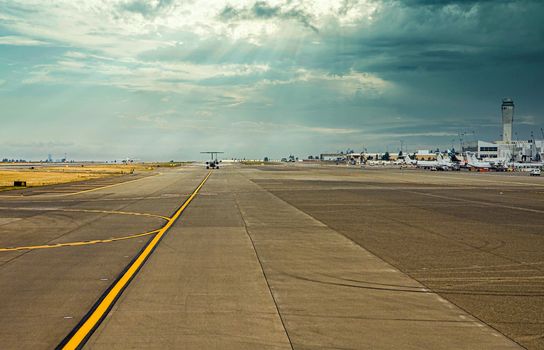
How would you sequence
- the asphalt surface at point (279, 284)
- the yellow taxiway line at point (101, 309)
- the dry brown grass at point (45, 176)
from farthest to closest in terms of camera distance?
1. the dry brown grass at point (45, 176)
2. the asphalt surface at point (279, 284)
3. the yellow taxiway line at point (101, 309)

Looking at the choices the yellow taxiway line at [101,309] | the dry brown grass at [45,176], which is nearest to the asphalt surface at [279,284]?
the yellow taxiway line at [101,309]

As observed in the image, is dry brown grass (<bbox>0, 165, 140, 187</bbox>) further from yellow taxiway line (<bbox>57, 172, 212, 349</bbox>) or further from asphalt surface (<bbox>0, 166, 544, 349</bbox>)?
yellow taxiway line (<bbox>57, 172, 212, 349</bbox>)

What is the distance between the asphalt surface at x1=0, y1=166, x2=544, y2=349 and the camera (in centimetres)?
734

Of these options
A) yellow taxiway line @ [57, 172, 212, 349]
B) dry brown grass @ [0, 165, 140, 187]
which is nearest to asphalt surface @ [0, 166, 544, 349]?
yellow taxiway line @ [57, 172, 212, 349]

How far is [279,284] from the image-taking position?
10.5m

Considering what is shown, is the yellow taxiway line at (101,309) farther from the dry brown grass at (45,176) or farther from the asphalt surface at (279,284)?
the dry brown grass at (45,176)

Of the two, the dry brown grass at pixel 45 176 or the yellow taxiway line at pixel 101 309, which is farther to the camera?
the dry brown grass at pixel 45 176

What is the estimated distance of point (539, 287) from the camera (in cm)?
1034

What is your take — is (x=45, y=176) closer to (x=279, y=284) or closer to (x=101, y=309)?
(x=279, y=284)

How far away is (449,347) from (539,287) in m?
4.57

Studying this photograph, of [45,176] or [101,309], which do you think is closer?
[101,309]

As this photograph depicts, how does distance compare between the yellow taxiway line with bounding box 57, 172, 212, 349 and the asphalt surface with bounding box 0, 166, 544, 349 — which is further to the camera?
the asphalt surface with bounding box 0, 166, 544, 349

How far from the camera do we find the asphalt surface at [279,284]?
734cm

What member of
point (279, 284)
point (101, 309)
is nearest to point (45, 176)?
point (279, 284)
